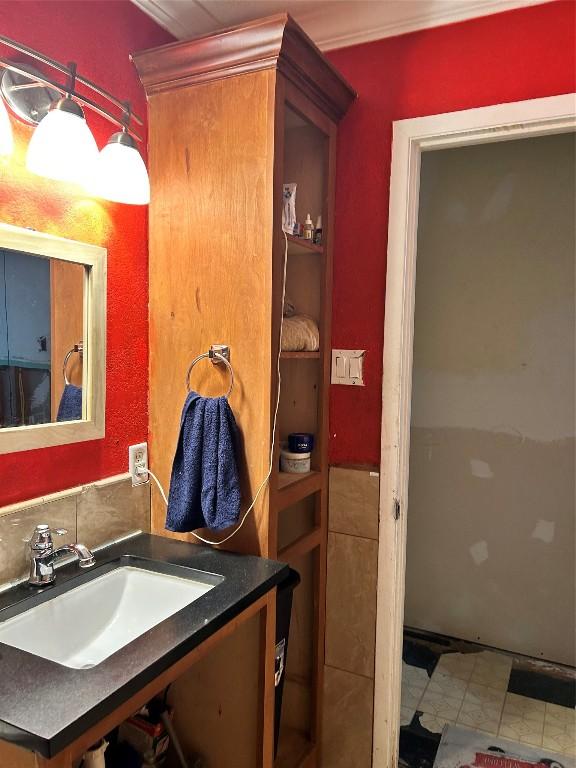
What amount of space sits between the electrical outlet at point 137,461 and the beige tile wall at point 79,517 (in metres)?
0.02

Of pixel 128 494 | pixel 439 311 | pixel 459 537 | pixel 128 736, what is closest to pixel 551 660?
pixel 459 537

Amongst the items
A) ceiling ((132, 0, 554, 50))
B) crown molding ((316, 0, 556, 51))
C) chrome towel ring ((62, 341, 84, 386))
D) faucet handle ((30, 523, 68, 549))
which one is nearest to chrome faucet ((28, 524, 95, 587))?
faucet handle ((30, 523, 68, 549))

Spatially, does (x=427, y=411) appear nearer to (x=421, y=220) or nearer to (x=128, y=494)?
(x=421, y=220)

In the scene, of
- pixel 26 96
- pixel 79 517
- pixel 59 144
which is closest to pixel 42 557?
pixel 79 517

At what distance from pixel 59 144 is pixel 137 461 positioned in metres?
0.83

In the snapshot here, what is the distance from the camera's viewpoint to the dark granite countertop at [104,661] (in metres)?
0.84

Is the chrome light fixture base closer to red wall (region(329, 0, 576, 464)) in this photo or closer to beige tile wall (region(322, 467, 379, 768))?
red wall (region(329, 0, 576, 464))

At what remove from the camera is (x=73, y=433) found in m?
1.43

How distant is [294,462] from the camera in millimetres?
1751

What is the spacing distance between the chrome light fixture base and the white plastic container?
108cm

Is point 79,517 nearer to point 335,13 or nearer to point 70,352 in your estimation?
point 70,352

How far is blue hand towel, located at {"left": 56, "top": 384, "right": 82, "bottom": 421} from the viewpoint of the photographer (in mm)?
1408

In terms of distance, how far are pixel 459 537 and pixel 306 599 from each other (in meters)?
1.08

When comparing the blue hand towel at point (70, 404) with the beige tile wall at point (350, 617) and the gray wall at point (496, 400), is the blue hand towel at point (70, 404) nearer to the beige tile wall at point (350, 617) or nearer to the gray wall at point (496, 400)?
the beige tile wall at point (350, 617)
